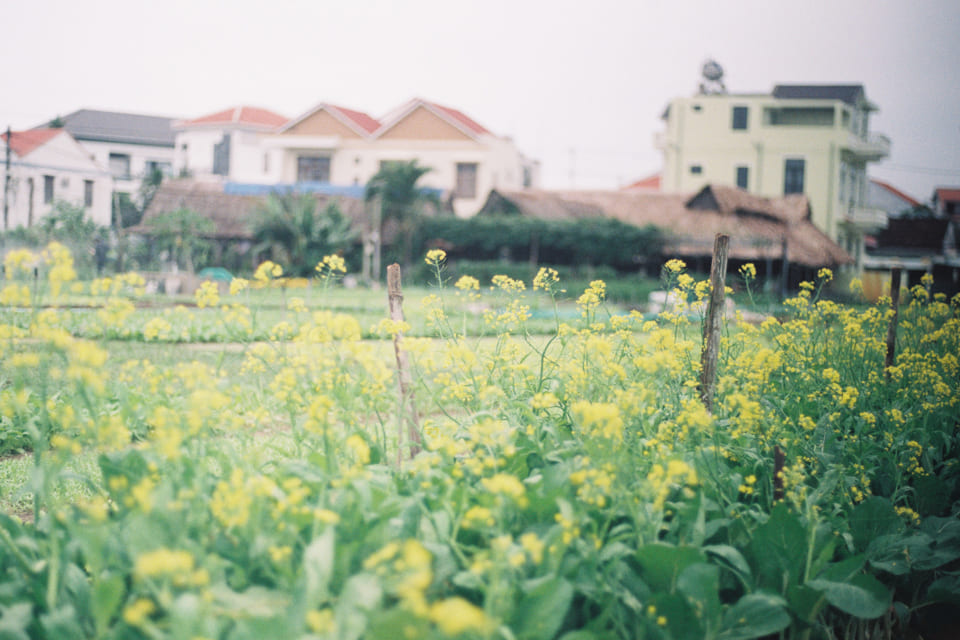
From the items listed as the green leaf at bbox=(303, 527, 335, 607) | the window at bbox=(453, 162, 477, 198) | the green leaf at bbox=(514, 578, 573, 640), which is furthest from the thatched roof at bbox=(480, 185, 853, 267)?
the green leaf at bbox=(303, 527, 335, 607)

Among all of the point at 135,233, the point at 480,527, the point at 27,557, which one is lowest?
the point at 27,557

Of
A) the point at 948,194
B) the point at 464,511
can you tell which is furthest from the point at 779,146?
the point at 464,511

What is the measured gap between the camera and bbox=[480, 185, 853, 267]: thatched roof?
27078 mm

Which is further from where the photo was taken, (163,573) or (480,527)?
(480,527)

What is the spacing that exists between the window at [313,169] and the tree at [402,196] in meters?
8.26

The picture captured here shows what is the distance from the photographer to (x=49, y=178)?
27.3 meters

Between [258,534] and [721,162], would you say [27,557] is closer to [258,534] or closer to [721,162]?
[258,534]

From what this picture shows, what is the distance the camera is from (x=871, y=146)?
38.3 metres

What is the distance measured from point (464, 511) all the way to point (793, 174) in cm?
3846

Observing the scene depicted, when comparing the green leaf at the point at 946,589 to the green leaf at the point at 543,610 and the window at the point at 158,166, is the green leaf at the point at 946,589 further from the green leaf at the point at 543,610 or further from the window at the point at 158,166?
→ the window at the point at 158,166

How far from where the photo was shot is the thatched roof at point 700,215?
27078 mm

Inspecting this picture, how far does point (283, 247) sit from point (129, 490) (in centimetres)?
2455

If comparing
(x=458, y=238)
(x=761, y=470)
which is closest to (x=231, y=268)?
(x=458, y=238)

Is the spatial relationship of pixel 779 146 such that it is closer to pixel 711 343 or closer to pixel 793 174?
pixel 793 174
